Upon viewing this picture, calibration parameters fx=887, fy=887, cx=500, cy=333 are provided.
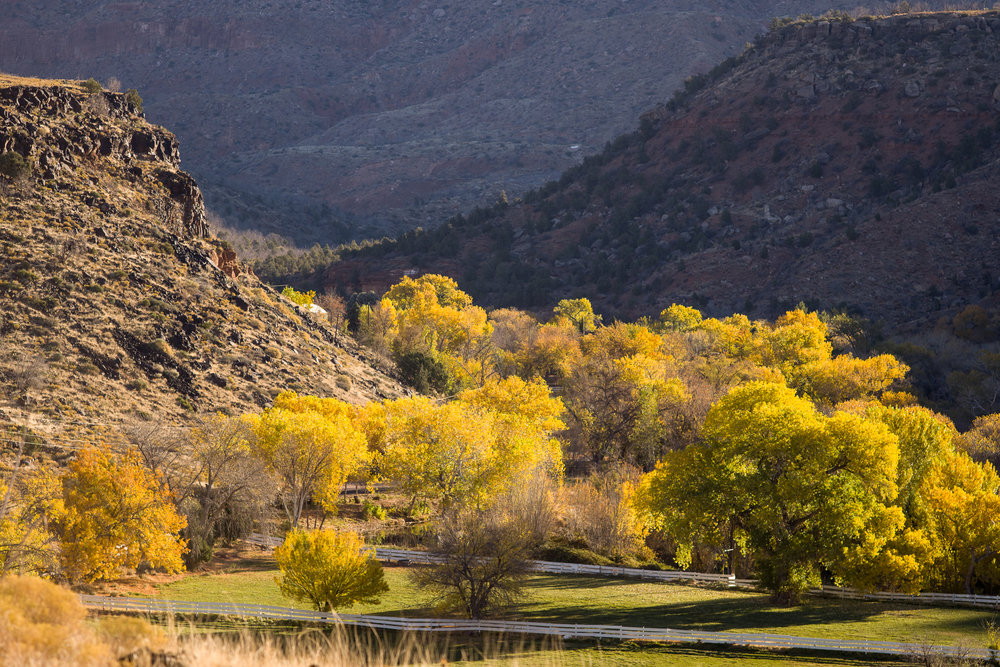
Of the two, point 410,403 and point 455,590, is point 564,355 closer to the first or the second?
point 410,403

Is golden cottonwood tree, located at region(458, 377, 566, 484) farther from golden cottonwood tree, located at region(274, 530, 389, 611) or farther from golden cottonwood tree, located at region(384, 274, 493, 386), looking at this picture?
golden cottonwood tree, located at region(384, 274, 493, 386)

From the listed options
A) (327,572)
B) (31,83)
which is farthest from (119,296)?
(327,572)

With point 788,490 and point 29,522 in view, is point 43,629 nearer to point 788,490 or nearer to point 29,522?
point 29,522

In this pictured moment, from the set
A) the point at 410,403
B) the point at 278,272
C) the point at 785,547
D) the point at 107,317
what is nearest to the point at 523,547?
the point at 785,547

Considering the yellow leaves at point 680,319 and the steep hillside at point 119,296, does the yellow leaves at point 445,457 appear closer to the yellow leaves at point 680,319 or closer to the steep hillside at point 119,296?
the steep hillside at point 119,296

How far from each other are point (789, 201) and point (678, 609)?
323ft

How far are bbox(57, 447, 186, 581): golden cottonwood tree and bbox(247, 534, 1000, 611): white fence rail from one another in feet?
29.0

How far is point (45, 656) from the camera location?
9.66 m

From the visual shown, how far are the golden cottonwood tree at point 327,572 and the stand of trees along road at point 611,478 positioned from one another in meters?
0.29

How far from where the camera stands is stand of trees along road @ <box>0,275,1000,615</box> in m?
33.5

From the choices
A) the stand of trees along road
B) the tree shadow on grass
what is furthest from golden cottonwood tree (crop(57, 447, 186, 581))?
the tree shadow on grass

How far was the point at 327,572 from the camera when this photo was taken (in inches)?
1232

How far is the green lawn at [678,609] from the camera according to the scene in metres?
30.4

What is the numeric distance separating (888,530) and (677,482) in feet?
26.7
